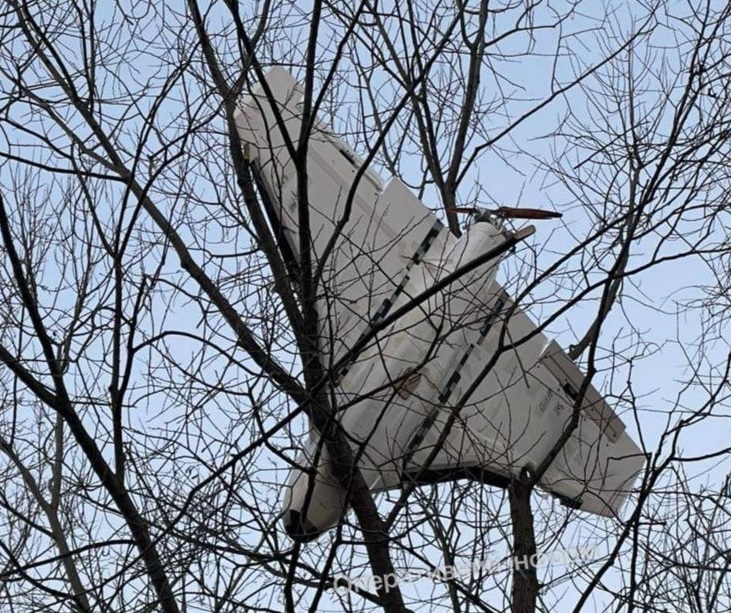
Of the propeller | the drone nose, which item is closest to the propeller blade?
the propeller

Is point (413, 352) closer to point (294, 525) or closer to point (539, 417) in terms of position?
point (294, 525)

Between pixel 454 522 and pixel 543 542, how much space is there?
1.88 ft

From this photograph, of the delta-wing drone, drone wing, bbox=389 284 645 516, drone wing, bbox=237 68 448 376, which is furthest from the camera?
drone wing, bbox=389 284 645 516

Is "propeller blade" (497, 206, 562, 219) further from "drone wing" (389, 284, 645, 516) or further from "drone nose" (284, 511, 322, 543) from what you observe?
"drone nose" (284, 511, 322, 543)

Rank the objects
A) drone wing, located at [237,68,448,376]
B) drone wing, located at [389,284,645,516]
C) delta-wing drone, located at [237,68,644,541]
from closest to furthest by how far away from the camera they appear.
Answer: delta-wing drone, located at [237,68,644,541], drone wing, located at [237,68,448,376], drone wing, located at [389,284,645,516]

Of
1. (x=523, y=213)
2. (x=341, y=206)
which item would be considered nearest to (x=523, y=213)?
(x=523, y=213)

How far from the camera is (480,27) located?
25.2 ft

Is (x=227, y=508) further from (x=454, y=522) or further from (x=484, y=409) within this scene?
(x=484, y=409)

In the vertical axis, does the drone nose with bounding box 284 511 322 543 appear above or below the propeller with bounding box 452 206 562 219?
below

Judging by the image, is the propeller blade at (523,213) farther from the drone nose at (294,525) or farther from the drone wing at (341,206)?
the drone nose at (294,525)

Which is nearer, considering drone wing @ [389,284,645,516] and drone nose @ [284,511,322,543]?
drone nose @ [284,511,322,543]

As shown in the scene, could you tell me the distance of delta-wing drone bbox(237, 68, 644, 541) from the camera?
5.37 meters

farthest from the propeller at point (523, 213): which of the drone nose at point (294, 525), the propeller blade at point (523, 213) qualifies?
the drone nose at point (294, 525)

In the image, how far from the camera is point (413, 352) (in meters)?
5.75
